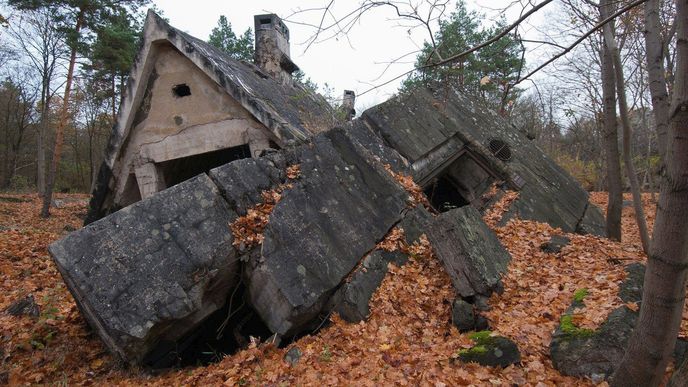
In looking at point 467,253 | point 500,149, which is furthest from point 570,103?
point 467,253

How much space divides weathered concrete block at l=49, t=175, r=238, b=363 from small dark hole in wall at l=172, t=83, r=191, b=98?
3.84m

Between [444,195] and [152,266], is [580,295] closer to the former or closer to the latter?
[152,266]

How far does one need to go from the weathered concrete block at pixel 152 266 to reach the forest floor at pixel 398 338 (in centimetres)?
59

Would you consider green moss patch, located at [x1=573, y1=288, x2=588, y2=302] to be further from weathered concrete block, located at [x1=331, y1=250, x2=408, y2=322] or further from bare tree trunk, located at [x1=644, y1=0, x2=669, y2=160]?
weathered concrete block, located at [x1=331, y1=250, x2=408, y2=322]

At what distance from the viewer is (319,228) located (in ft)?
17.9

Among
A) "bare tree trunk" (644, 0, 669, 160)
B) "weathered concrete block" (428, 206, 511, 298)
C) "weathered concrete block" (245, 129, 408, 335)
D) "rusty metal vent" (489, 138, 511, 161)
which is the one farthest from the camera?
"rusty metal vent" (489, 138, 511, 161)

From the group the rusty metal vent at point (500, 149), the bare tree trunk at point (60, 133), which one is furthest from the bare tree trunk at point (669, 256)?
the bare tree trunk at point (60, 133)

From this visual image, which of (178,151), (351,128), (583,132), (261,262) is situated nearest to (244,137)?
(178,151)

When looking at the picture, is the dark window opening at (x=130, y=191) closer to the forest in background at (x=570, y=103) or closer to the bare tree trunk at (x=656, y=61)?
the forest in background at (x=570, y=103)

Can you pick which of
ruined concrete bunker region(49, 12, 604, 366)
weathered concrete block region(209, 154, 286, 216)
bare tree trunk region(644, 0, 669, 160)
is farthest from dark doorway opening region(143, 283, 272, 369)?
bare tree trunk region(644, 0, 669, 160)

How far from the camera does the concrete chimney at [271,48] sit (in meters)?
12.6

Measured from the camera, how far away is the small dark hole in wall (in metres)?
8.10

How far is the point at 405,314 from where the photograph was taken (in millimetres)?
5055

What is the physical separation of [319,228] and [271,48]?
8.98m
